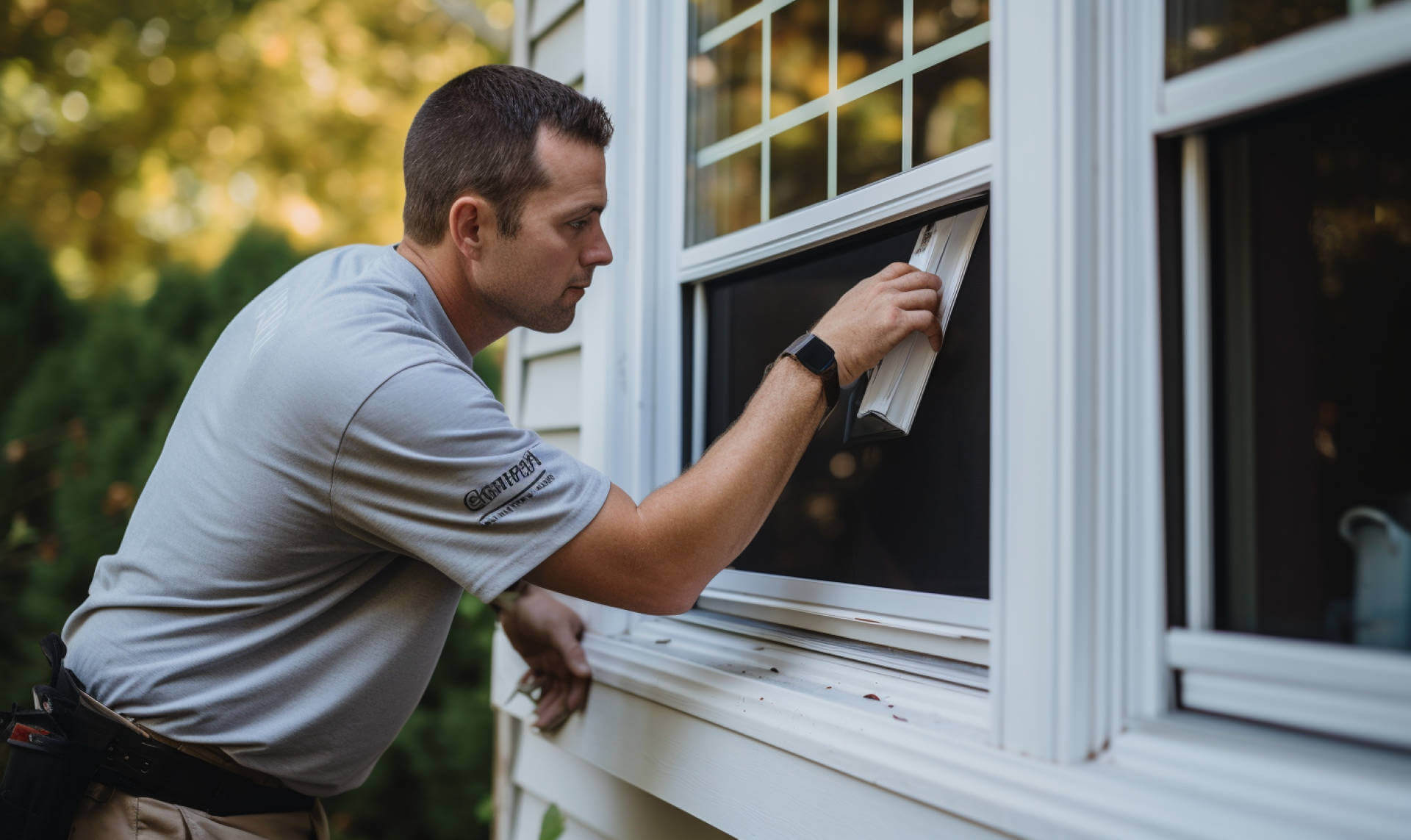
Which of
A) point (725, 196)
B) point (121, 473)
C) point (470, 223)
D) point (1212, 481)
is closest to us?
point (1212, 481)

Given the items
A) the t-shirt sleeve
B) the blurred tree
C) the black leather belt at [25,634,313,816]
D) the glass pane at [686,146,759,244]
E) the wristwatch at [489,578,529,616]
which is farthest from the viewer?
the blurred tree

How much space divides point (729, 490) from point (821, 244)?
52 centimetres

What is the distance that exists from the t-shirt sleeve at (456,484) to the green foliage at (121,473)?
253cm

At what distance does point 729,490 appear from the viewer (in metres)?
1.29

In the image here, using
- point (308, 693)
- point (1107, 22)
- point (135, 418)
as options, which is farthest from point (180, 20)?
point (1107, 22)

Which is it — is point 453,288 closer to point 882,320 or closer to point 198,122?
point 882,320

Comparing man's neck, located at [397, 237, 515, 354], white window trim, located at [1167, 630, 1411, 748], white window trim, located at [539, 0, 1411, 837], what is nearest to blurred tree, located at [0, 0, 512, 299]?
man's neck, located at [397, 237, 515, 354]

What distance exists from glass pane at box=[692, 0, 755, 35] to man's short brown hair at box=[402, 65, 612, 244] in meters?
0.36

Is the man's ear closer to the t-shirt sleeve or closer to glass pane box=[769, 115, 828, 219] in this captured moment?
the t-shirt sleeve

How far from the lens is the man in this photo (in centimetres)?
128

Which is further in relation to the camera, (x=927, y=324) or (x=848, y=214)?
(x=848, y=214)

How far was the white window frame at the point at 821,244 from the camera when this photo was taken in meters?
1.28

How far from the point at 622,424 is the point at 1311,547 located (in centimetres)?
129

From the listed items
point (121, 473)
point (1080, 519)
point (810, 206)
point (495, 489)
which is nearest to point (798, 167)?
point (810, 206)
